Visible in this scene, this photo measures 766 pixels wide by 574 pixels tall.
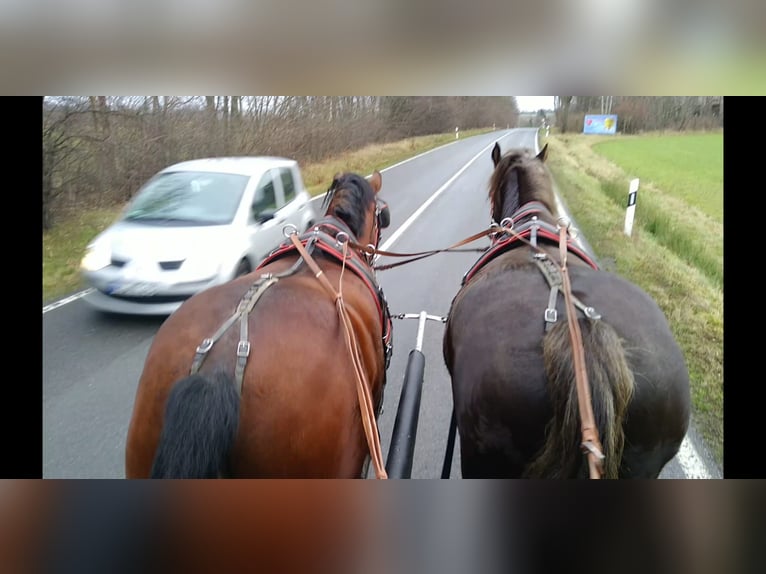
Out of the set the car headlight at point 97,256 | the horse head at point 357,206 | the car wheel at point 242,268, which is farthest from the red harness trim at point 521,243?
the car headlight at point 97,256

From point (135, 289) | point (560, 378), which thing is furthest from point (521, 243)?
point (135, 289)

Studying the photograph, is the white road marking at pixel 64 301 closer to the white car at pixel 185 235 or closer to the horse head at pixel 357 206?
the white car at pixel 185 235

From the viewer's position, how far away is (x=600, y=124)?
275cm

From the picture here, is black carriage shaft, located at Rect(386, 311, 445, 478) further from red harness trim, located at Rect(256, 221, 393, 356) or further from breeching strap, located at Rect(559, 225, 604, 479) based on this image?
breeching strap, located at Rect(559, 225, 604, 479)

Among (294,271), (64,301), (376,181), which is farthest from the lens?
(376,181)

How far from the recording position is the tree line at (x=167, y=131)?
2648 millimetres

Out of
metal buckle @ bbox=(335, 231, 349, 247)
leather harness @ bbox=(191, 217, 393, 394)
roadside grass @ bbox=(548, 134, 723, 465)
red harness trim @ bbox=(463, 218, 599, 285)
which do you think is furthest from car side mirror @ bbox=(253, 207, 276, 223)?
roadside grass @ bbox=(548, 134, 723, 465)

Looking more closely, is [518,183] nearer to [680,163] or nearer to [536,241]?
[536,241]

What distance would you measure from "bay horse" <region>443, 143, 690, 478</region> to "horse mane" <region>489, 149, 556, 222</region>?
0.69 meters

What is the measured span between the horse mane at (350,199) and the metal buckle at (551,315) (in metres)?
1.12

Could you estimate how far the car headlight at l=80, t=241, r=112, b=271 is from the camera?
→ 252 centimetres

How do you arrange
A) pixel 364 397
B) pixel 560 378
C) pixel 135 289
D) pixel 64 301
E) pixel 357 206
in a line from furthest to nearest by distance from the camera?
pixel 357 206
pixel 64 301
pixel 135 289
pixel 364 397
pixel 560 378

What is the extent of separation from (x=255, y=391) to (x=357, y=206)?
1.25m
